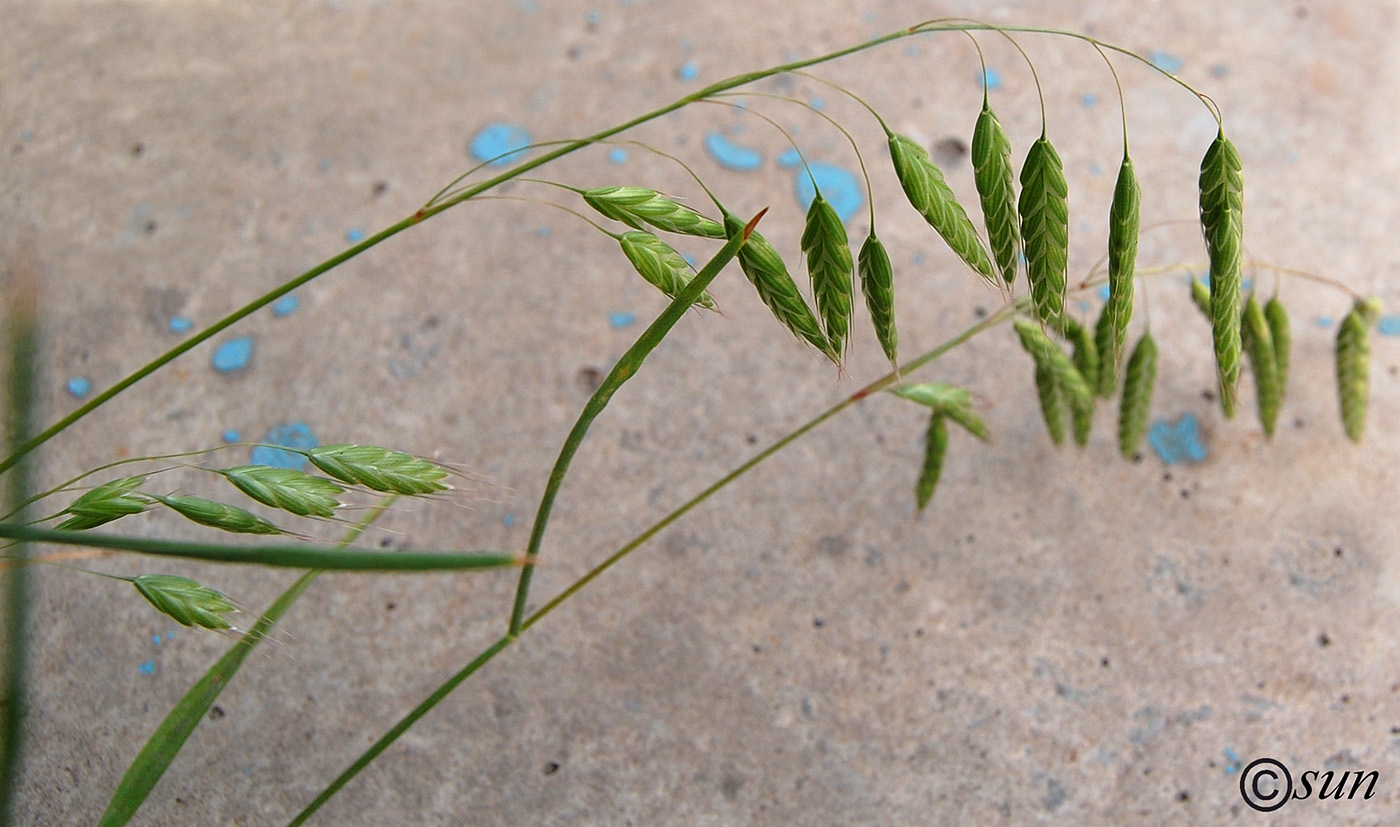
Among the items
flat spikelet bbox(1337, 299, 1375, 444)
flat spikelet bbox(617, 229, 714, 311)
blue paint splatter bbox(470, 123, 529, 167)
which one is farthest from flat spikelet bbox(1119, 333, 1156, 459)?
blue paint splatter bbox(470, 123, 529, 167)

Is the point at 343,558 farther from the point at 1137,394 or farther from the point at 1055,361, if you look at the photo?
the point at 1137,394

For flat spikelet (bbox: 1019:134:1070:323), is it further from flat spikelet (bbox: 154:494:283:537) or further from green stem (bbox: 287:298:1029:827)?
flat spikelet (bbox: 154:494:283:537)

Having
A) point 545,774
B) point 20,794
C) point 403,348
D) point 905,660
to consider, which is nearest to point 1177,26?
point 905,660

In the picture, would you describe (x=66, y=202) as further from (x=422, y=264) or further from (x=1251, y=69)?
(x=1251, y=69)

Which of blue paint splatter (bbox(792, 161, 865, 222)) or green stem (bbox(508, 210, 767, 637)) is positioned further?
blue paint splatter (bbox(792, 161, 865, 222))

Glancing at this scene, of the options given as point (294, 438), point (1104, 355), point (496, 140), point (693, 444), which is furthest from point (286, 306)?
point (1104, 355)

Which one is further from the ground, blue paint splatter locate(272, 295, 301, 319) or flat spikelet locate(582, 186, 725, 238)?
flat spikelet locate(582, 186, 725, 238)
